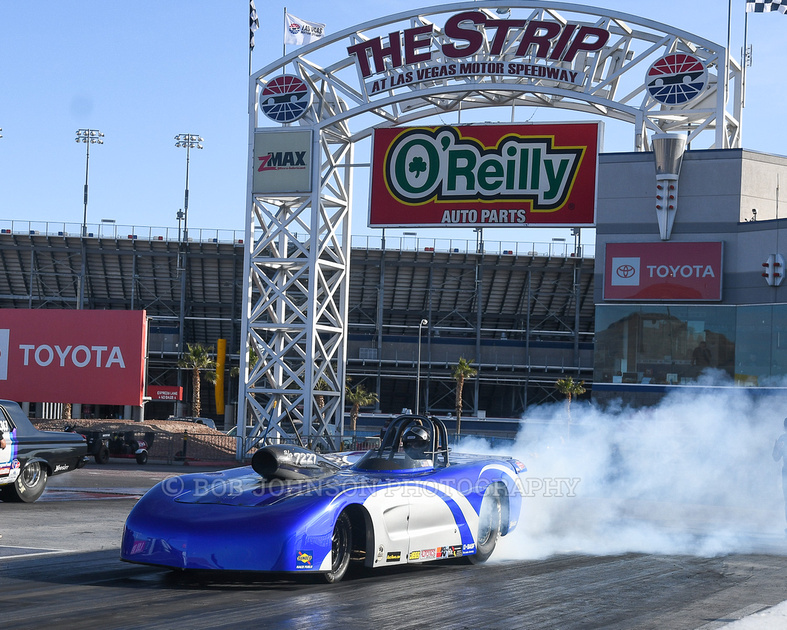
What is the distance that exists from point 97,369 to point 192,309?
32789 mm

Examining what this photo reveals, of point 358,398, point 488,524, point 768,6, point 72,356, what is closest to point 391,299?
point 358,398

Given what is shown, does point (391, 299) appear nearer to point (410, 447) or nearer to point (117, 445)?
point (117, 445)

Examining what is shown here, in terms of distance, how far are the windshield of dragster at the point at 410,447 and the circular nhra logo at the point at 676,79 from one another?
19.1 meters

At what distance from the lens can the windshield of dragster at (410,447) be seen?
1030 centimetres

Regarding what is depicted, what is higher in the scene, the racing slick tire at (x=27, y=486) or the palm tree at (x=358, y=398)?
the racing slick tire at (x=27, y=486)

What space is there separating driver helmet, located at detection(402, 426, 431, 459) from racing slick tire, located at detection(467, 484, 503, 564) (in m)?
0.85

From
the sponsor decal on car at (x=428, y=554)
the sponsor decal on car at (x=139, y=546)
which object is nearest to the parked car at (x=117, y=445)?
the sponsor decal on car at (x=428, y=554)

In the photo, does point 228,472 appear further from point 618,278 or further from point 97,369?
→ point 97,369

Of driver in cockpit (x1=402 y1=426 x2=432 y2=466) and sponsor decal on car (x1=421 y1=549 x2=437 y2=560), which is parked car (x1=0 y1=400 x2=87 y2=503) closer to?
driver in cockpit (x1=402 y1=426 x2=432 y2=466)

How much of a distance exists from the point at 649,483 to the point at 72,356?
31316 mm

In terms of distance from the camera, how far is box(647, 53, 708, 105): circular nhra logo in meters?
27.1

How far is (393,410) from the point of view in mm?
77500

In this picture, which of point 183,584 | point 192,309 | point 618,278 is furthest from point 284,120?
point 192,309

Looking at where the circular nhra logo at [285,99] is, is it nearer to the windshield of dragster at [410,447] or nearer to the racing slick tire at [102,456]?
the racing slick tire at [102,456]
